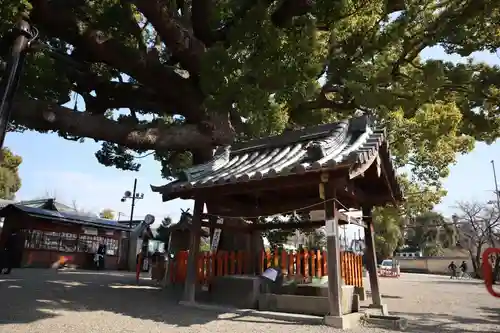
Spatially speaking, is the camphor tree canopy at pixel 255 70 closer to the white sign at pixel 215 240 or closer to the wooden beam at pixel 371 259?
the white sign at pixel 215 240

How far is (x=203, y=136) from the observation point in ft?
39.9

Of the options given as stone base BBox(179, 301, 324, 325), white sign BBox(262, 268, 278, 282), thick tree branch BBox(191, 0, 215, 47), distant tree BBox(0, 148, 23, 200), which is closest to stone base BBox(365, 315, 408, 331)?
stone base BBox(179, 301, 324, 325)

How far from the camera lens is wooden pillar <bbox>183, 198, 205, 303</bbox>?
27.7 feet

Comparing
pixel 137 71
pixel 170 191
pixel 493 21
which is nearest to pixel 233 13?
pixel 137 71

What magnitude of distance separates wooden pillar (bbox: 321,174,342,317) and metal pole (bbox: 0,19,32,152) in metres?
5.01

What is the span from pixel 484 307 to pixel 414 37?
30.1 ft

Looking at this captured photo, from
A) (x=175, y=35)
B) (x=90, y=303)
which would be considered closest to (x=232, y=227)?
(x=90, y=303)

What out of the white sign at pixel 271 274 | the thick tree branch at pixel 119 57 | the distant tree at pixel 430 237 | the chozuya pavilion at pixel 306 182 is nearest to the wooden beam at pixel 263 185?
the chozuya pavilion at pixel 306 182

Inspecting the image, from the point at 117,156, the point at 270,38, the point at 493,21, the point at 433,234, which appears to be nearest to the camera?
the point at 270,38

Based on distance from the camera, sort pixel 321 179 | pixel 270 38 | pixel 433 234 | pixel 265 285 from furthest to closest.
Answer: pixel 433 234 → pixel 270 38 → pixel 265 285 → pixel 321 179

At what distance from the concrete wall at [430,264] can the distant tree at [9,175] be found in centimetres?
5274

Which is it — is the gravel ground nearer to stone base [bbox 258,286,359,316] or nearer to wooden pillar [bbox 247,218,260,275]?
stone base [bbox 258,286,359,316]

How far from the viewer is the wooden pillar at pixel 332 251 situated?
21.6ft

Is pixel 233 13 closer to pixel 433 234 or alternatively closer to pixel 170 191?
pixel 170 191
